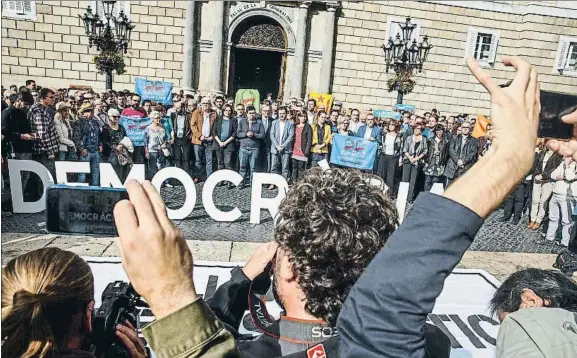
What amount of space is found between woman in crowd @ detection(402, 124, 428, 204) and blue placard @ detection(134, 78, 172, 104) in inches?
248


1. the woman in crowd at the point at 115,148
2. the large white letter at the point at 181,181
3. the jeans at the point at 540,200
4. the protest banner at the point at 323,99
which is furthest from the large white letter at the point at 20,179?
the protest banner at the point at 323,99

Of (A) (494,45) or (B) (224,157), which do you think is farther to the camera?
(A) (494,45)

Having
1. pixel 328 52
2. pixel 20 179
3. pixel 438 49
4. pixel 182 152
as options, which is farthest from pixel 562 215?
pixel 438 49

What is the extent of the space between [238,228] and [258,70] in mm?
13029

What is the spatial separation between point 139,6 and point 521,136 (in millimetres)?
14359

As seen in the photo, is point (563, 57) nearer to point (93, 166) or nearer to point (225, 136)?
point (225, 136)

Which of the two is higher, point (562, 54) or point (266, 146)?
point (562, 54)

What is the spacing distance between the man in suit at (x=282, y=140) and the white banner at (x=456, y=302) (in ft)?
14.5

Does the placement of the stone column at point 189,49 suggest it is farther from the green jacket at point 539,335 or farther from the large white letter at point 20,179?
the green jacket at point 539,335

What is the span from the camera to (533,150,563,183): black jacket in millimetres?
6512

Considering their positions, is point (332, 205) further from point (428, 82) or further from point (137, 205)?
point (428, 82)

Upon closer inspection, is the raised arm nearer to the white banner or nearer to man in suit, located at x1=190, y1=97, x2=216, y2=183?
the white banner

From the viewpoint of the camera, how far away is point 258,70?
57.9ft

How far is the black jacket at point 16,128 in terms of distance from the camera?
5.49 meters
